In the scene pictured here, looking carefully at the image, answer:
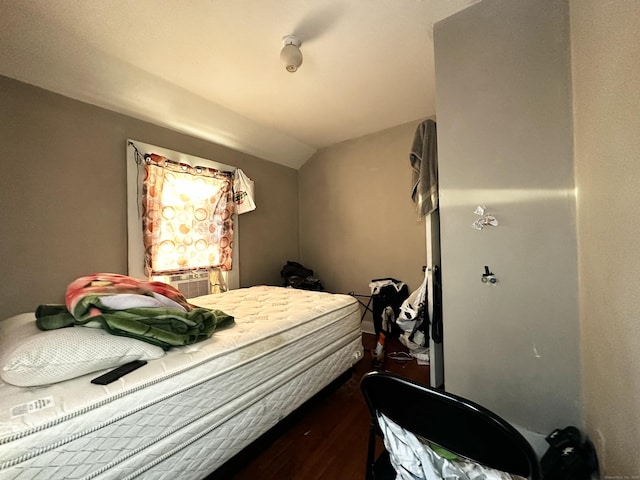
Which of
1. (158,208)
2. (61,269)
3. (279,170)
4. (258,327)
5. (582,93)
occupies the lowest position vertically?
(258,327)

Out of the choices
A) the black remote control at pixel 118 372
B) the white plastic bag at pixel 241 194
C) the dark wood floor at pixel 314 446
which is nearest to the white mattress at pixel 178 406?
the black remote control at pixel 118 372

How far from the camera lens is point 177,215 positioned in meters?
2.46

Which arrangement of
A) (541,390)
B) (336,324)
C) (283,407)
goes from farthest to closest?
(336,324)
(283,407)
(541,390)

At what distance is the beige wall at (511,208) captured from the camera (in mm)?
1198

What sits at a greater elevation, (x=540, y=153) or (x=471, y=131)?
(x=471, y=131)

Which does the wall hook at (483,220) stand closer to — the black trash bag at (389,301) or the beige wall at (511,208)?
the beige wall at (511,208)

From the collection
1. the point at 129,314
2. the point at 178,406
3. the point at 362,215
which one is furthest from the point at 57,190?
the point at 362,215

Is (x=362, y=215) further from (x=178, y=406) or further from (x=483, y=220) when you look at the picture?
(x=178, y=406)

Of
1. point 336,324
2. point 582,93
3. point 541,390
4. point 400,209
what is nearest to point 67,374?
point 336,324

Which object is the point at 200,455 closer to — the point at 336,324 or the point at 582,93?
the point at 336,324

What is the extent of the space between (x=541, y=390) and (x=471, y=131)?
1.41 m

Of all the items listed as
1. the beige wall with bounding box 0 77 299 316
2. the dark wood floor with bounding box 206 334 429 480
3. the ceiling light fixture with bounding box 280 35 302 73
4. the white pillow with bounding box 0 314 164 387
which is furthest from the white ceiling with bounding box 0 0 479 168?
the dark wood floor with bounding box 206 334 429 480

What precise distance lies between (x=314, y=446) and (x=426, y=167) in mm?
2023

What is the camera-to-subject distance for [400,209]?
3.01 metres
